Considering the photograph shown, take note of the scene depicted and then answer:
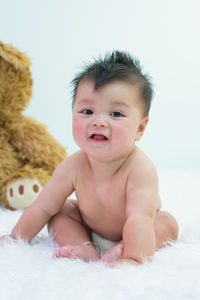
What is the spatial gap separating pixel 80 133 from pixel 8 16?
65.9 inches

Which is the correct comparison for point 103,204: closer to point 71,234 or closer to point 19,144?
point 71,234

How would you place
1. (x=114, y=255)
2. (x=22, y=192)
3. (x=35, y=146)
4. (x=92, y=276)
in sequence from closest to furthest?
(x=92, y=276), (x=114, y=255), (x=22, y=192), (x=35, y=146)

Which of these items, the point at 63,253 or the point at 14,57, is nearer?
the point at 63,253

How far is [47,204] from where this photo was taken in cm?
89

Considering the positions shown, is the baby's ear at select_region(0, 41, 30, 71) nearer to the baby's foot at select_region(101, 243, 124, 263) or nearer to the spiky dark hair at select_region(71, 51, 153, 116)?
the spiky dark hair at select_region(71, 51, 153, 116)

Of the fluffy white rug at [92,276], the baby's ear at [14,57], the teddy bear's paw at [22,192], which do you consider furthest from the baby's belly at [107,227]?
the baby's ear at [14,57]

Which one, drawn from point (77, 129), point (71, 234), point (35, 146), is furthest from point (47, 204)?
point (35, 146)

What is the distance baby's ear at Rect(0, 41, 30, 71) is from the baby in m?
0.49

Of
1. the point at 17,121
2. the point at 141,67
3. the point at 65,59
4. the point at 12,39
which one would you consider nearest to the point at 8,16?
the point at 12,39

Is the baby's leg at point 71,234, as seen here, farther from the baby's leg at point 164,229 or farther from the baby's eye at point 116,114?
Result: the baby's eye at point 116,114

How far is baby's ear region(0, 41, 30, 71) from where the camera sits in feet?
4.11

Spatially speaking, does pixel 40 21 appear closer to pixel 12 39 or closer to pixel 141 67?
pixel 12 39

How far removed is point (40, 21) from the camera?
7.52ft

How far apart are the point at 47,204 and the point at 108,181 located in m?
0.15
